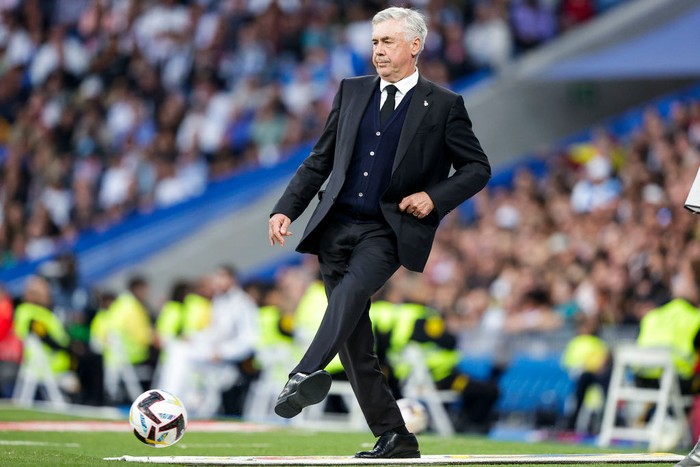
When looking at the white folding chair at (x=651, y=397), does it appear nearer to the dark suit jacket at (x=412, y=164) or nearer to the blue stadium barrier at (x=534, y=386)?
the blue stadium barrier at (x=534, y=386)

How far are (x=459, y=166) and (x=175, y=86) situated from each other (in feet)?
54.7

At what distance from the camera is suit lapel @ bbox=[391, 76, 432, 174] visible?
25.6ft

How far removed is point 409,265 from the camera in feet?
→ 25.6

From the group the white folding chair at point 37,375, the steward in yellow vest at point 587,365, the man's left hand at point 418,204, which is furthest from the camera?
the white folding chair at point 37,375

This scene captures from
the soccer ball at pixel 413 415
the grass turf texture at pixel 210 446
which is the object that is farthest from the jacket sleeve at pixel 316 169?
the soccer ball at pixel 413 415

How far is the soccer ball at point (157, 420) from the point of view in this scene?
8523 mm

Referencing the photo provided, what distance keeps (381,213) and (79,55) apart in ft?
63.4

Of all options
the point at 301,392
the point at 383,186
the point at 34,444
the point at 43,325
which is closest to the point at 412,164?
the point at 383,186

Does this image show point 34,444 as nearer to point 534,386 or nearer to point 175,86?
point 534,386

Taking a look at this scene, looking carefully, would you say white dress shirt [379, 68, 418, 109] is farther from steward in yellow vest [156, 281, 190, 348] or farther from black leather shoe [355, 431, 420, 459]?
steward in yellow vest [156, 281, 190, 348]

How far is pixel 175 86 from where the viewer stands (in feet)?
79.6

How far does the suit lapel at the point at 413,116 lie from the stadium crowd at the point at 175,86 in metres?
12.7

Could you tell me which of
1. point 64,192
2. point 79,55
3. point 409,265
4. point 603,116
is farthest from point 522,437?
point 79,55

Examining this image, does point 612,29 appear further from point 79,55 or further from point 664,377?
point 79,55
